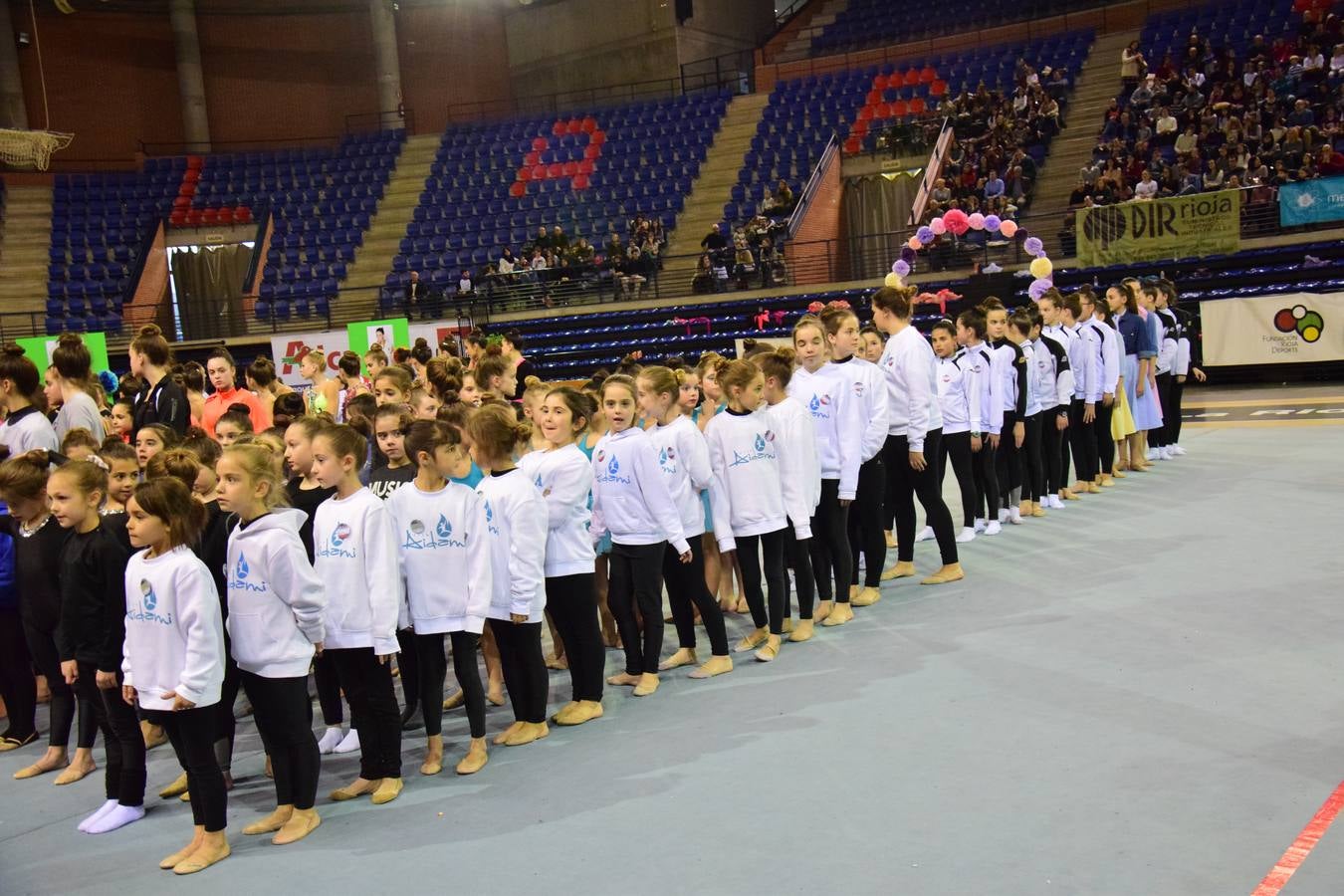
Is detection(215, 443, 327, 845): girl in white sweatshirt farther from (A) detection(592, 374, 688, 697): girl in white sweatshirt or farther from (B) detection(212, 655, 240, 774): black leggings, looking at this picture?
(A) detection(592, 374, 688, 697): girl in white sweatshirt

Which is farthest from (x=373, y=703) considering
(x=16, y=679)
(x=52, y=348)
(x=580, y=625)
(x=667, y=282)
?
(x=667, y=282)

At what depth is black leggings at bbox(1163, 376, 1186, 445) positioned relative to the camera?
11227mm

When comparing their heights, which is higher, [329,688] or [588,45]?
[588,45]

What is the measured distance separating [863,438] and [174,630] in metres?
3.87

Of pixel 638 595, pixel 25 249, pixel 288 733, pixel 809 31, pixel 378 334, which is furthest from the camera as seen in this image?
pixel 809 31

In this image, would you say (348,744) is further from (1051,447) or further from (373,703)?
(1051,447)

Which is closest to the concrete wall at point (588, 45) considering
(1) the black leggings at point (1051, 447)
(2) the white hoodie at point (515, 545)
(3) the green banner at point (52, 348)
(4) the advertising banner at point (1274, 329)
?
(3) the green banner at point (52, 348)

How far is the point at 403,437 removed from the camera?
511 centimetres

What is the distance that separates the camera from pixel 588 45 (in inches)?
1232

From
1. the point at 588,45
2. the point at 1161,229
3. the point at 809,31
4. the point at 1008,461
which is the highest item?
the point at 588,45

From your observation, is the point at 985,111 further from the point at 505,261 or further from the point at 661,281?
the point at 505,261

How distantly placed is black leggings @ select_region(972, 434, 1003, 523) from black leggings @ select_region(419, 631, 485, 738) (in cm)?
485

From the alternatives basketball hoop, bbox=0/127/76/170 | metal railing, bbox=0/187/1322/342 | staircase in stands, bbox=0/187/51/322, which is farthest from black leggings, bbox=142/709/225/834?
basketball hoop, bbox=0/127/76/170

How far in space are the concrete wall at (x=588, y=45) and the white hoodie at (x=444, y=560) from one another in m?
27.2
